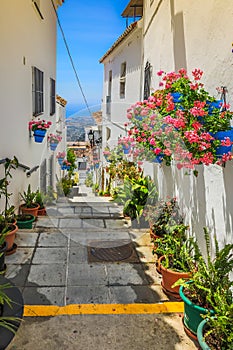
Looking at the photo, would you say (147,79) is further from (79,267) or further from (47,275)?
(47,275)

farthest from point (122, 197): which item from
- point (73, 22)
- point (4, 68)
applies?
point (73, 22)

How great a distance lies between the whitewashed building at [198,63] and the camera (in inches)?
116

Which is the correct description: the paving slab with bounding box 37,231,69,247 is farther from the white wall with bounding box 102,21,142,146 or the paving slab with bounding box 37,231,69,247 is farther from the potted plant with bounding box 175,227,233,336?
the white wall with bounding box 102,21,142,146

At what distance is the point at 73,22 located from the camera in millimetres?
9883

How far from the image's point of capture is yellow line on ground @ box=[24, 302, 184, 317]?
3088 mm

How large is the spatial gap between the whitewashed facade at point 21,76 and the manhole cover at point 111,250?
6.50ft

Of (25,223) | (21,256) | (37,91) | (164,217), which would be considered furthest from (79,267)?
(37,91)

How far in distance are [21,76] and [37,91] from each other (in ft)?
5.22

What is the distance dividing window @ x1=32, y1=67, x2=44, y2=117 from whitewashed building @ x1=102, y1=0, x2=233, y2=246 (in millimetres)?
2743

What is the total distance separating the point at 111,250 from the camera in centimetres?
470

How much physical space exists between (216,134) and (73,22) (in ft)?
29.2

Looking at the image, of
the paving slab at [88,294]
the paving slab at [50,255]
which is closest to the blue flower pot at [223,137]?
the paving slab at [88,294]

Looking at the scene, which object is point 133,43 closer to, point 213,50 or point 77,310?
point 213,50

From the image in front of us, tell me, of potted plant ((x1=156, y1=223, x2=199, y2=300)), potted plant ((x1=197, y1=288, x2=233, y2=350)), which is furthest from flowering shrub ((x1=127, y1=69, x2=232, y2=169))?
potted plant ((x1=197, y1=288, x2=233, y2=350))
